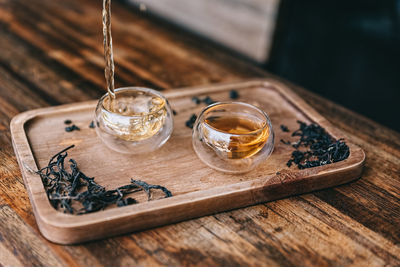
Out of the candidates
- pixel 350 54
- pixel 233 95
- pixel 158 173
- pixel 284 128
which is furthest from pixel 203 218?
pixel 350 54

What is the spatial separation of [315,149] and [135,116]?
46 cm

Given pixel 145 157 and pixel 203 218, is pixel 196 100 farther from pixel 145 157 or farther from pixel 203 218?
pixel 203 218

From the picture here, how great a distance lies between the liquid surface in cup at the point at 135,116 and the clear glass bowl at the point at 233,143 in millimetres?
100

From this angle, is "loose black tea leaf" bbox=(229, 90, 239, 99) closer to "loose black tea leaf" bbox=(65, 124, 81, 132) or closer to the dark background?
"loose black tea leaf" bbox=(65, 124, 81, 132)

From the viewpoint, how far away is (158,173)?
99cm

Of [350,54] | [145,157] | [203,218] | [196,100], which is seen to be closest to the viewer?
[203,218]

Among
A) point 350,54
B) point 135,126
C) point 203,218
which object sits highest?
point 135,126

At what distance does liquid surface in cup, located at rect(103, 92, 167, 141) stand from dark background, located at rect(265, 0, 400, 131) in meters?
1.54

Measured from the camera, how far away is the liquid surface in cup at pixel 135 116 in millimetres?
988

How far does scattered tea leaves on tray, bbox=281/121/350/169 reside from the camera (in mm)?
1044

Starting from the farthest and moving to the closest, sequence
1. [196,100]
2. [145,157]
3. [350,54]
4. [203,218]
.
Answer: [350,54]
[196,100]
[145,157]
[203,218]

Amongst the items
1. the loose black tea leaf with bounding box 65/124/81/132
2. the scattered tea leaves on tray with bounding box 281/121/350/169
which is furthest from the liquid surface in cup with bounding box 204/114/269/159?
the loose black tea leaf with bounding box 65/124/81/132

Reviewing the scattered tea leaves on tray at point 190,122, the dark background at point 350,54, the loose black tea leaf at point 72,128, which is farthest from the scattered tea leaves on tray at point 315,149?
the dark background at point 350,54

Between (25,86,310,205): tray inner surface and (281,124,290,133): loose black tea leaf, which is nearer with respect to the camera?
(25,86,310,205): tray inner surface
